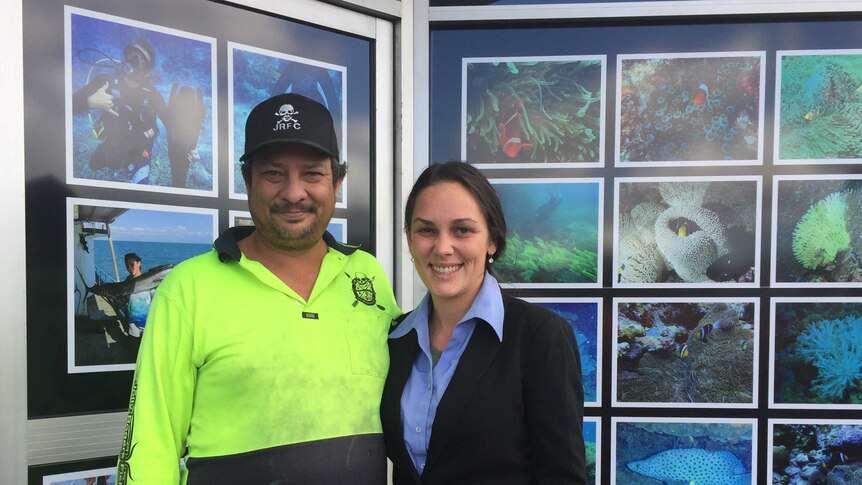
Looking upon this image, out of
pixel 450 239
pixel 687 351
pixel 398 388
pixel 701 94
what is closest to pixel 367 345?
pixel 398 388

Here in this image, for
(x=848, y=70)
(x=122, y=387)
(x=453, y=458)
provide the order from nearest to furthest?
(x=453, y=458)
(x=122, y=387)
(x=848, y=70)

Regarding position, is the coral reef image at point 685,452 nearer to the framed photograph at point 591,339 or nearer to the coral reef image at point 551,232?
the framed photograph at point 591,339

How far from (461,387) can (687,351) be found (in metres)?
1.64

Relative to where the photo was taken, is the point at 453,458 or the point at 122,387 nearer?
the point at 453,458

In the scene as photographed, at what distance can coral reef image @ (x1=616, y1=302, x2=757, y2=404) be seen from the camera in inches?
100

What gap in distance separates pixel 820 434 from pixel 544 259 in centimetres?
154

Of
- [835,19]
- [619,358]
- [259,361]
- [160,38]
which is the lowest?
[619,358]

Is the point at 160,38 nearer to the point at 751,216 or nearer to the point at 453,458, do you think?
→ the point at 453,458

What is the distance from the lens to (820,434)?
2555 mm

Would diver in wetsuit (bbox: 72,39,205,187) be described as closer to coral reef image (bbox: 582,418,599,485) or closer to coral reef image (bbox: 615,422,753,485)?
coral reef image (bbox: 582,418,599,485)

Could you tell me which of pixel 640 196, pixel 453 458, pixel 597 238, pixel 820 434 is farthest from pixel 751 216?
pixel 453 458

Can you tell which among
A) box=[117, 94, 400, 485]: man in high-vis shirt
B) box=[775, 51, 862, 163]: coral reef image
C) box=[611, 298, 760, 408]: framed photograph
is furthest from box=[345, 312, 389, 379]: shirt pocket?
box=[775, 51, 862, 163]: coral reef image

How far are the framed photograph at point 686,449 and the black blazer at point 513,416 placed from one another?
4.63 ft

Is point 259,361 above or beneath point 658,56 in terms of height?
beneath
